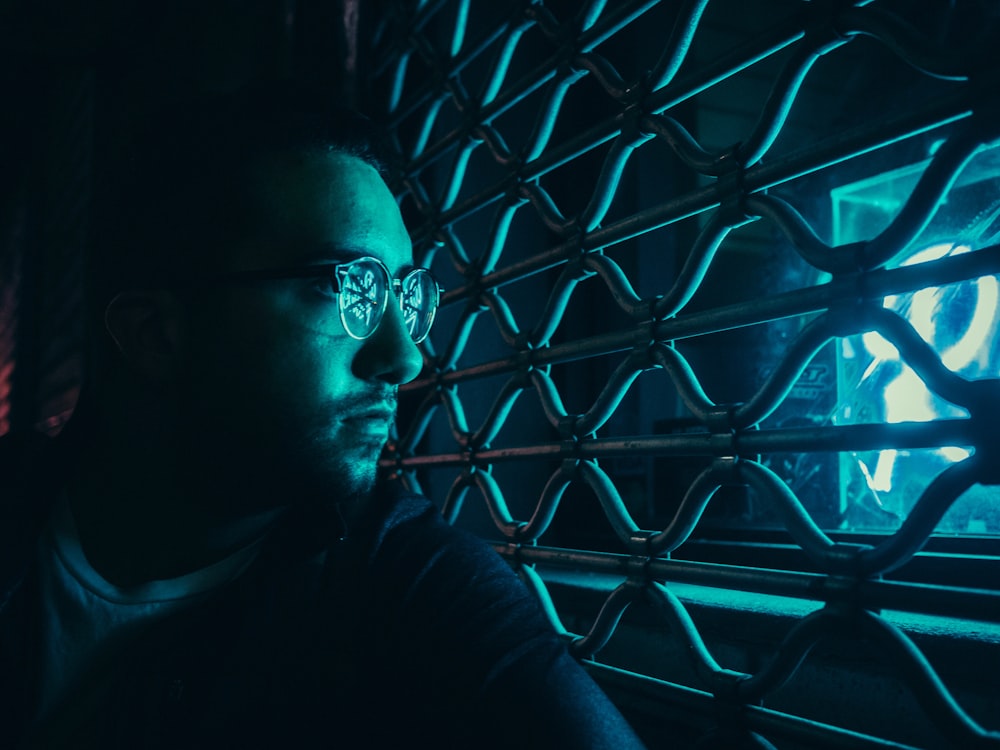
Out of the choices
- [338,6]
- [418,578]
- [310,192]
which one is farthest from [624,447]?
[338,6]

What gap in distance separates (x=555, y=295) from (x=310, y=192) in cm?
63

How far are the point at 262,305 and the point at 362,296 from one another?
23cm

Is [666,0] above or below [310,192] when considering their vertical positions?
above

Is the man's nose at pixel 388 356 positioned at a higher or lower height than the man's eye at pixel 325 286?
lower

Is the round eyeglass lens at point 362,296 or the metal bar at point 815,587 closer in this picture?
the metal bar at point 815,587

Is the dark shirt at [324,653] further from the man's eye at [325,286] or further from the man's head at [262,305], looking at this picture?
the man's eye at [325,286]

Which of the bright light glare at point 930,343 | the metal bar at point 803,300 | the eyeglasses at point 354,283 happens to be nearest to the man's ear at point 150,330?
the eyeglasses at point 354,283

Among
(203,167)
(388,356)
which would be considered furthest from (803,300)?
(203,167)

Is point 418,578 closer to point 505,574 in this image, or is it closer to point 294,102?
point 505,574

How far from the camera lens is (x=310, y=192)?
169 cm

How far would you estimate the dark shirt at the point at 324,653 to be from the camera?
1.28 meters

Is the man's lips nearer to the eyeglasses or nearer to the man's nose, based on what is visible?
the man's nose

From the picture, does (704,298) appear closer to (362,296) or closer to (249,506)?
(362,296)

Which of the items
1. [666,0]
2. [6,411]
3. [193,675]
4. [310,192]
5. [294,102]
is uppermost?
[666,0]
